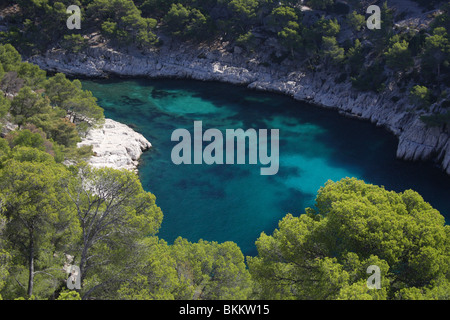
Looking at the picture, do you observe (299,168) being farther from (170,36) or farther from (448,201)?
(170,36)

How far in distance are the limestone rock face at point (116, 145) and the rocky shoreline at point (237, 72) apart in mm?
25420

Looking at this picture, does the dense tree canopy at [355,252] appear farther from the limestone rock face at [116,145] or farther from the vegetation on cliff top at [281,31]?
the vegetation on cliff top at [281,31]

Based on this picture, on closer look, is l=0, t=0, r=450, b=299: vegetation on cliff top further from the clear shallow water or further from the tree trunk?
the clear shallow water

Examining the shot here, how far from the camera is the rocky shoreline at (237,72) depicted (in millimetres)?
53688

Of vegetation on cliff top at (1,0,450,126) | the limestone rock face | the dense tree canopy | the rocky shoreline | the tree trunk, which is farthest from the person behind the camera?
the rocky shoreline

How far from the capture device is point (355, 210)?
57.7 feet

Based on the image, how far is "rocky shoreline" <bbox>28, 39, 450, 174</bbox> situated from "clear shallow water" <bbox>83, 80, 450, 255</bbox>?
7.17 feet

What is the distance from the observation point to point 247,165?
42625 mm

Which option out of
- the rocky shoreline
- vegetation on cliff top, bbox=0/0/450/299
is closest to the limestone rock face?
vegetation on cliff top, bbox=0/0/450/299

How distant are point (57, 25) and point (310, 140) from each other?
168 feet

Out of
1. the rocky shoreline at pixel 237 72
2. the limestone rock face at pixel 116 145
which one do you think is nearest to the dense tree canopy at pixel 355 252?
the limestone rock face at pixel 116 145

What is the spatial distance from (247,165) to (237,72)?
29916mm

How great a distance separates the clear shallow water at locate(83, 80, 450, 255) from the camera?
34419 millimetres
